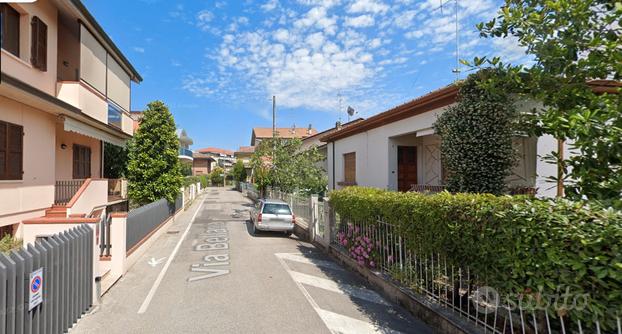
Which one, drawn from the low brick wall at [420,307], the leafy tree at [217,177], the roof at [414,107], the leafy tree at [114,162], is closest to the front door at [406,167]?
the roof at [414,107]

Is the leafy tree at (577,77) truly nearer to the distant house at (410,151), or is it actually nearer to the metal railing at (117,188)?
the distant house at (410,151)

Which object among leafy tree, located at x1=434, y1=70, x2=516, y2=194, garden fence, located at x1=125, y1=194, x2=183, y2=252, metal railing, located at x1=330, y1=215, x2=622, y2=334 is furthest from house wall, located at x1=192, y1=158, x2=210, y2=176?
leafy tree, located at x1=434, y1=70, x2=516, y2=194

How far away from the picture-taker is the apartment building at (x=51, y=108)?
8602 mm

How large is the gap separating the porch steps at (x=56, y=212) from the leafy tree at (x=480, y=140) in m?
11.2

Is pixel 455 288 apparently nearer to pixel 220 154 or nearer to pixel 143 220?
pixel 143 220

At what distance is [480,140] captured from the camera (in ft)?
24.0

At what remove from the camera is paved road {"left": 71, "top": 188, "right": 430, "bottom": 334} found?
17.3ft

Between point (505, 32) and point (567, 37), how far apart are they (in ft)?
2.80

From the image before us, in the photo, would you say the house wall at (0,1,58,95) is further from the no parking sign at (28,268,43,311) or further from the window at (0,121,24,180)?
the no parking sign at (28,268,43,311)

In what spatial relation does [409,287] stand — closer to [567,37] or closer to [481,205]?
[481,205]

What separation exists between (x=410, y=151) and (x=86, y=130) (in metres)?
11.6

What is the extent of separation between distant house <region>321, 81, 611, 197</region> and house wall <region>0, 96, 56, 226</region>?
35.0 feet

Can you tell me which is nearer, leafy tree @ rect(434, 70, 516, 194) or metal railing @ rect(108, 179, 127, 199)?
leafy tree @ rect(434, 70, 516, 194)

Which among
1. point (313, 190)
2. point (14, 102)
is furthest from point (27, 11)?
point (313, 190)
